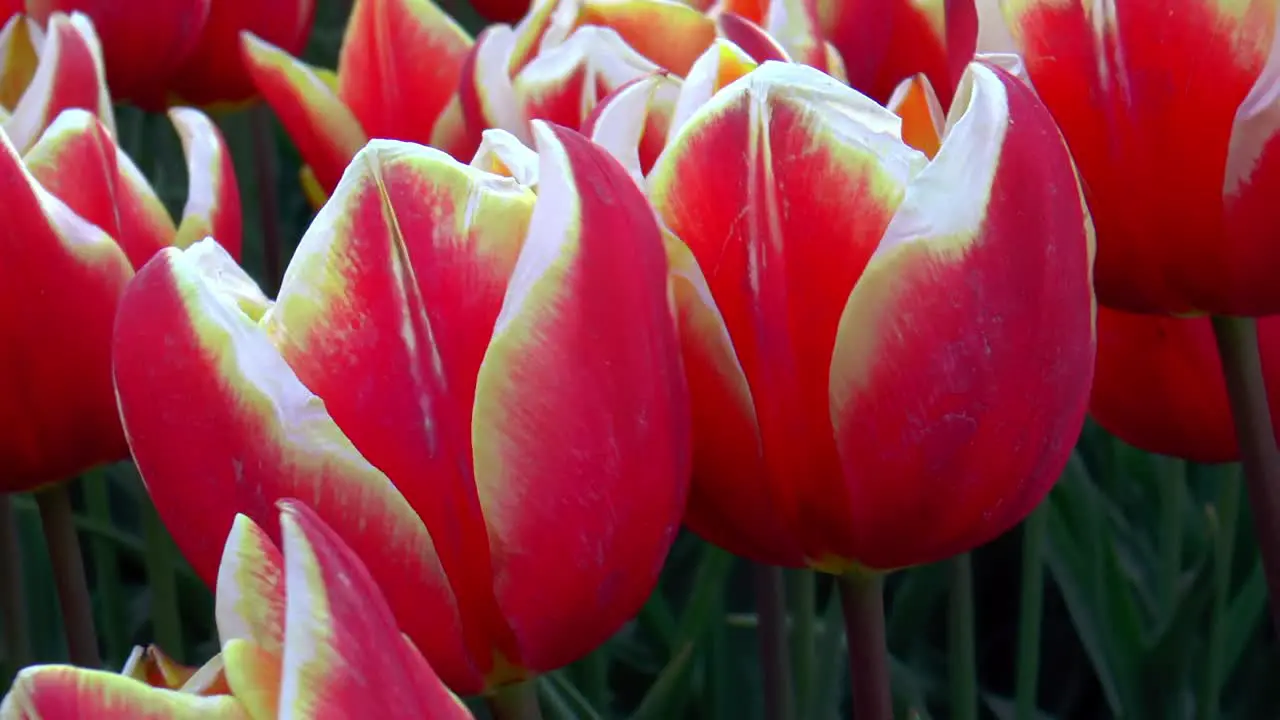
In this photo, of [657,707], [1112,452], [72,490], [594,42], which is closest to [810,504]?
[594,42]

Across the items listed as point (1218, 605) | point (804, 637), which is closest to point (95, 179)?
point (804, 637)

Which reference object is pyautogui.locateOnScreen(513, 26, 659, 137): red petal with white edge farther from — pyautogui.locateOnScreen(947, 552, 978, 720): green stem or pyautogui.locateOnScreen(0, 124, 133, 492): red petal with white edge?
pyautogui.locateOnScreen(947, 552, 978, 720): green stem

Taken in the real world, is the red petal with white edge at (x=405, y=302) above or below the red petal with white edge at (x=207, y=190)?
above

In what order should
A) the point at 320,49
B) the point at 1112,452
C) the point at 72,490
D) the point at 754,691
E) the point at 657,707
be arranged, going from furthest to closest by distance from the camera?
1. the point at 320,49
2. the point at 72,490
3. the point at 1112,452
4. the point at 754,691
5. the point at 657,707

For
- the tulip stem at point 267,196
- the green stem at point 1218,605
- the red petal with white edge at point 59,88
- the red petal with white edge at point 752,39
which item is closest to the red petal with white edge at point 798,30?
the red petal with white edge at point 752,39

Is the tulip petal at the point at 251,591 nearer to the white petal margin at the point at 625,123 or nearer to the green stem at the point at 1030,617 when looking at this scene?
the white petal margin at the point at 625,123

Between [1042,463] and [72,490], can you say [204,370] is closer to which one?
[1042,463]
